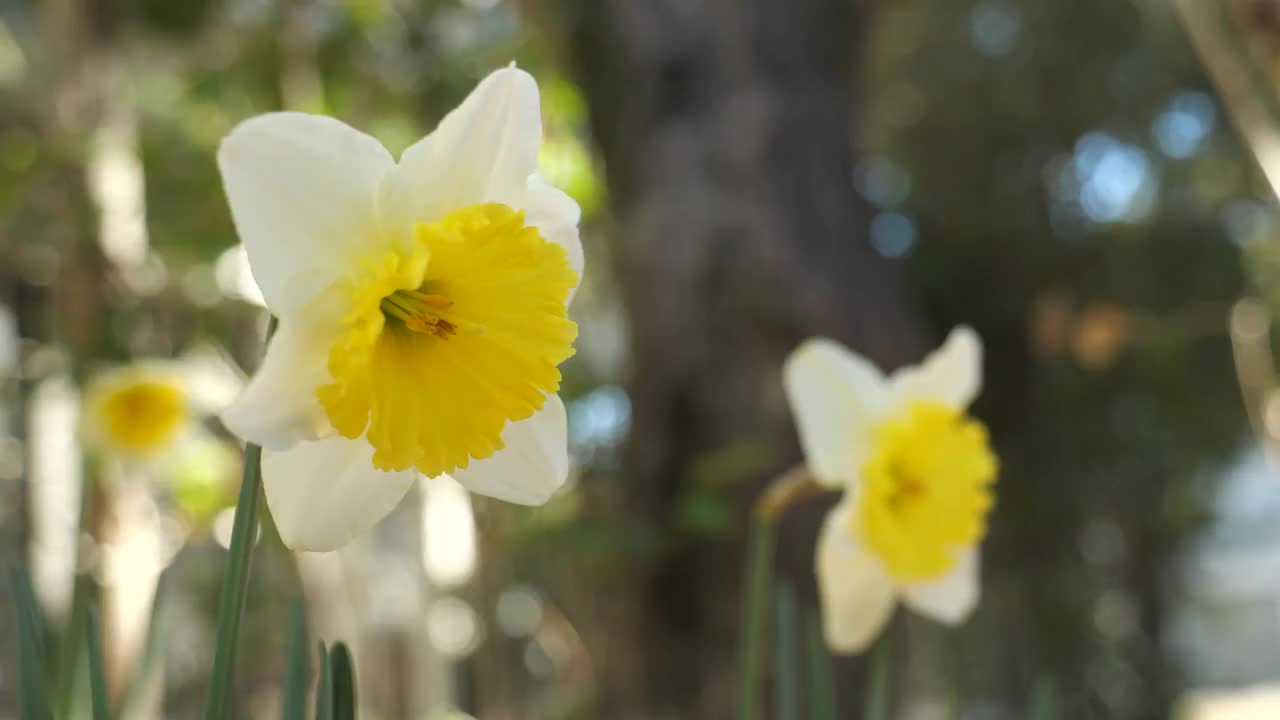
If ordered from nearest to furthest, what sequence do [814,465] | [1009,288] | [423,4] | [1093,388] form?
1. [814,465]
2. [423,4]
3. [1009,288]
4. [1093,388]

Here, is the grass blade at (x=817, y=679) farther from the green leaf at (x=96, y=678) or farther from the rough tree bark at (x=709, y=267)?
the rough tree bark at (x=709, y=267)

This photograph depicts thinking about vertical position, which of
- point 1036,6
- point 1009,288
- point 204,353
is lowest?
point 204,353

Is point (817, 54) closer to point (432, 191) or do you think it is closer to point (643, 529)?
point (643, 529)

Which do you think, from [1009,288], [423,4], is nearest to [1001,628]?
[1009,288]

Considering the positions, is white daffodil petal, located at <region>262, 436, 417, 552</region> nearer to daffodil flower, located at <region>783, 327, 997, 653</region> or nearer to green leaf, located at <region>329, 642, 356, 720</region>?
green leaf, located at <region>329, 642, 356, 720</region>

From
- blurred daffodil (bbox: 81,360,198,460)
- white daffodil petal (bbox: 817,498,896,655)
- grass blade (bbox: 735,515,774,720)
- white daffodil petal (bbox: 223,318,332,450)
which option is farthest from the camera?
blurred daffodil (bbox: 81,360,198,460)

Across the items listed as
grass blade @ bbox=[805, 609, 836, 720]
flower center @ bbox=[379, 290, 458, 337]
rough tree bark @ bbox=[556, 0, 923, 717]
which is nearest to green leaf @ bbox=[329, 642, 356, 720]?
flower center @ bbox=[379, 290, 458, 337]
